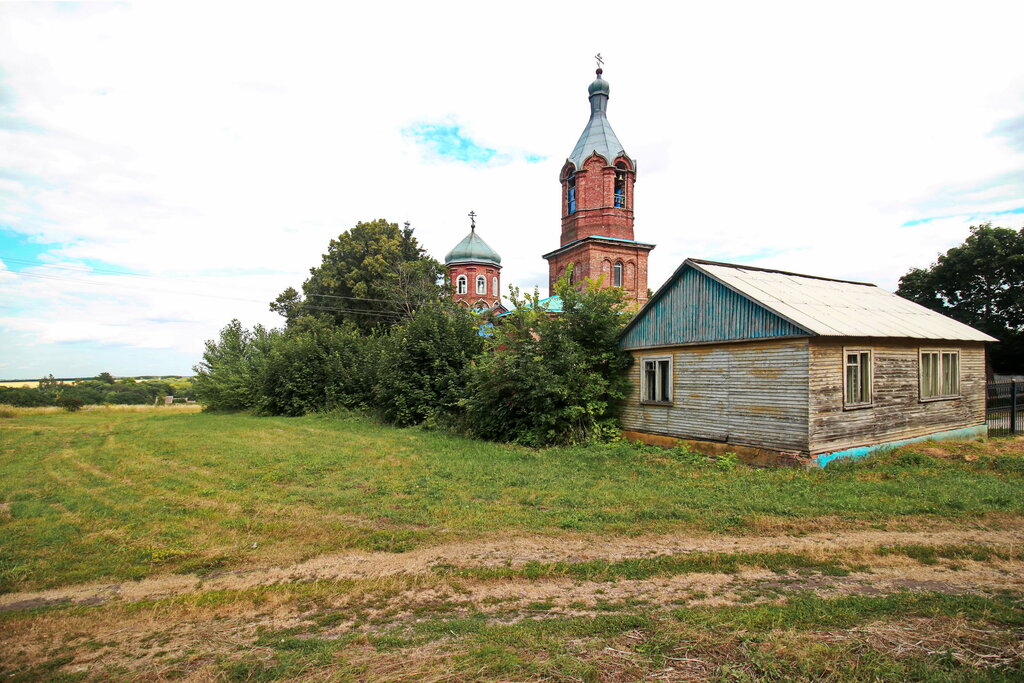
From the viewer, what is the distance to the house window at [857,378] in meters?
12.3

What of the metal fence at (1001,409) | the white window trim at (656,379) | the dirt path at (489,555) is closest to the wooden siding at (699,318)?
the white window trim at (656,379)

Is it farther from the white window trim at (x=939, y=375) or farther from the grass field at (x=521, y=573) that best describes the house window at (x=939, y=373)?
the grass field at (x=521, y=573)

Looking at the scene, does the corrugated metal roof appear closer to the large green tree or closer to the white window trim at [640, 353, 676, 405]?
the white window trim at [640, 353, 676, 405]

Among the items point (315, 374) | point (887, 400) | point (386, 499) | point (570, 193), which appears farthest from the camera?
point (570, 193)

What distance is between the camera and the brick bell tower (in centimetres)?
3450

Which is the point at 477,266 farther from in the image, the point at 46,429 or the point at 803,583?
the point at 803,583

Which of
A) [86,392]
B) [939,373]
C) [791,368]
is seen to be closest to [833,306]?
[791,368]

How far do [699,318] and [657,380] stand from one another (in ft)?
7.48

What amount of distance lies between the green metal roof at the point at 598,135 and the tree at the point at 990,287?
22112 mm

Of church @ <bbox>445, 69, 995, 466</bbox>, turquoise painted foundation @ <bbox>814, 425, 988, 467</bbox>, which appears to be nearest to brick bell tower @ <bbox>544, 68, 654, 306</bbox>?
church @ <bbox>445, 69, 995, 466</bbox>

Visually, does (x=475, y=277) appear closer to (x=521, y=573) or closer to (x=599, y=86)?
(x=599, y=86)

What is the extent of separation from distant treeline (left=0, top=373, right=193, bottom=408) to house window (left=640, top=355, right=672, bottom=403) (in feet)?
109

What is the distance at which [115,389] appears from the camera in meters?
45.3

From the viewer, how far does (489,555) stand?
6363 millimetres
